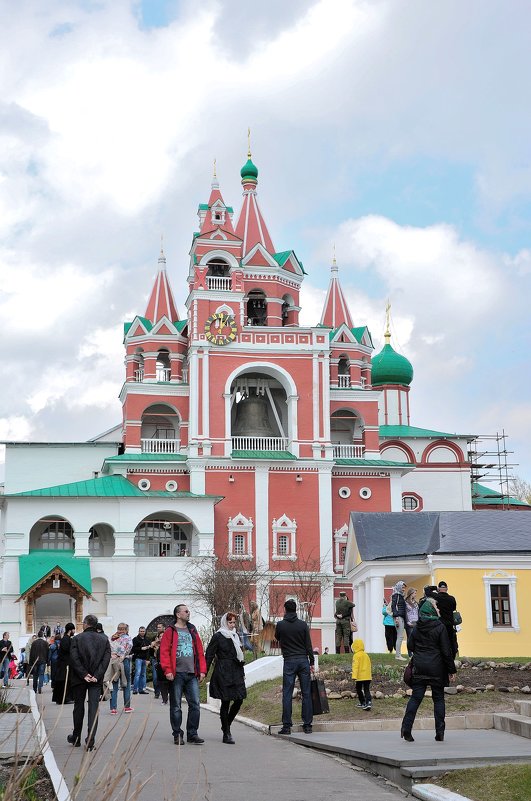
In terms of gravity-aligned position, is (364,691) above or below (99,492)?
below

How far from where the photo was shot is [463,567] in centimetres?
3062

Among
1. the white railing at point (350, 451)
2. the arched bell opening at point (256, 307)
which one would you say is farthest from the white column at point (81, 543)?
the arched bell opening at point (256, 307)

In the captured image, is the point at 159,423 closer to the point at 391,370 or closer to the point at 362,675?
the point at 391,370

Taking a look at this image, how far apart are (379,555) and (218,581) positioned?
8759mm

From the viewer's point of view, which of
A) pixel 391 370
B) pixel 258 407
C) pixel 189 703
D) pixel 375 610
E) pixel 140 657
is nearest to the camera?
pixel 189 703

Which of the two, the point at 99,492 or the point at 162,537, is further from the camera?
the point at 162,537

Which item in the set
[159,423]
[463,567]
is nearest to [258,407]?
[159,423]

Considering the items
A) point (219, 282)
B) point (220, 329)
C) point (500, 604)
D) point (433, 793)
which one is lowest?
point (433, 793)

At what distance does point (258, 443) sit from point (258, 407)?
2488 mm

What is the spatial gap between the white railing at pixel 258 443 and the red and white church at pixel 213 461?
62 millimetres

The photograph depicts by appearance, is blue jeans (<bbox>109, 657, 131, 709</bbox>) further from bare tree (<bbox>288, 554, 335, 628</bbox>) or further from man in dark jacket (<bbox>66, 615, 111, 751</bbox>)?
bare tree (<bbox>288, 554, 335, 628</bbox>)

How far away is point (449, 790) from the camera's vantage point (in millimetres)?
9234

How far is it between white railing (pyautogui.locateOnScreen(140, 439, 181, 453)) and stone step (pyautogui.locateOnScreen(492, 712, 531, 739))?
38.7 m

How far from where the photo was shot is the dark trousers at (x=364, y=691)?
1563 centimetres
